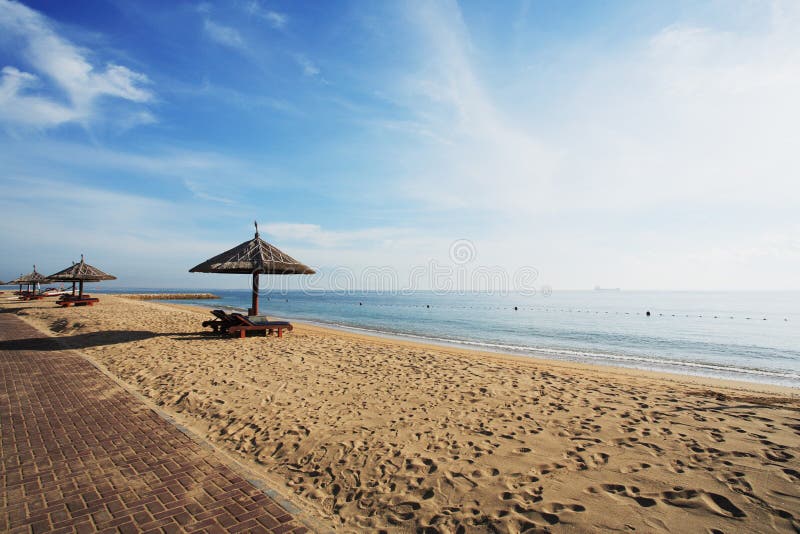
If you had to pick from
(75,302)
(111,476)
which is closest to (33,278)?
(75,302)

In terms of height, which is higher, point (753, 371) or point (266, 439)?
point (266, 439)

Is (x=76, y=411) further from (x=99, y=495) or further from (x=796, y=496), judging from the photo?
(x=796, y=496)

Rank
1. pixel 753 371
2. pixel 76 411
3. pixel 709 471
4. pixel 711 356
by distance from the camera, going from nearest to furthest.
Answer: pixel 709 471 < pixel 76 411 < pixel 753 371 < pixel 711 356

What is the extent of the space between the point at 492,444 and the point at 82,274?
27259 millimetres

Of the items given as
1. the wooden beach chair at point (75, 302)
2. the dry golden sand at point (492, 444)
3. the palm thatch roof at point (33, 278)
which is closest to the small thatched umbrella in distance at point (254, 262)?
the dry golden sand at point (492, 444)

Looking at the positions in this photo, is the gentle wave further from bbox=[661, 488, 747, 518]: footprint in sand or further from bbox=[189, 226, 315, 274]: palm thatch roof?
bbox=[661, 488, 747, 518]: footprint in sand

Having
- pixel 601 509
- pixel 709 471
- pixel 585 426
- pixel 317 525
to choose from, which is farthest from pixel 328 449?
pixel 709 471

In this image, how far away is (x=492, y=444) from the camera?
4.96 m

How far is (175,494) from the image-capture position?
3777mm

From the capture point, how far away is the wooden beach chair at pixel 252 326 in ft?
43.7

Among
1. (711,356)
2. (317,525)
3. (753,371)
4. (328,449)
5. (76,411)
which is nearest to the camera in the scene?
(317,525)

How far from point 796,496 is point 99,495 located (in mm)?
6802

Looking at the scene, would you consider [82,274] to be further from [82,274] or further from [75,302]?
[75,302]

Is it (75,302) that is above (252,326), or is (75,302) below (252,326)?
above
